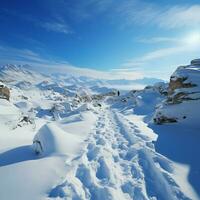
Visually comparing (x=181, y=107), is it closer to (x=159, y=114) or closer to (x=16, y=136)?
(x=159, y=114)

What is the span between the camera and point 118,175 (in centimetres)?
659

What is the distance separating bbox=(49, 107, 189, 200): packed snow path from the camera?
5512 mm

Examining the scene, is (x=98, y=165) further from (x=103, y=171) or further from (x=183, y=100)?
(x=183, y=100)

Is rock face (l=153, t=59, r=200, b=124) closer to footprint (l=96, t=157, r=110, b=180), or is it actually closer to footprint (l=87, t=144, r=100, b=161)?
footprint (l=87, t=144, r=100, b=161)

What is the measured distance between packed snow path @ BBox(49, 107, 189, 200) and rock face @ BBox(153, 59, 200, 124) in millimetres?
6017

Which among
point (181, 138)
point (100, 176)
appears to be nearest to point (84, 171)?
point (100, 176)

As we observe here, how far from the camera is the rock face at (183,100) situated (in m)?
14.3

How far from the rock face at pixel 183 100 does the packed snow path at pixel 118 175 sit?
602cm

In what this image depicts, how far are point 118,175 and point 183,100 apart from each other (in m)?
10.7

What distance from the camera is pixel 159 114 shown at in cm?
1619

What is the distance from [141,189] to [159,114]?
11025 mm

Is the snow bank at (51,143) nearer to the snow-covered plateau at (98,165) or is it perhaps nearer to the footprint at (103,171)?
the snow-covered plateau at (98,165)

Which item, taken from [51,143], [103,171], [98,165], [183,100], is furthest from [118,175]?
[183,100]

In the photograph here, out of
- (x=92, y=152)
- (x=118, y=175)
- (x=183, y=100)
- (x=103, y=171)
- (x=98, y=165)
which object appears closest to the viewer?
(x=118, y=175)
